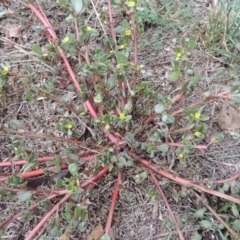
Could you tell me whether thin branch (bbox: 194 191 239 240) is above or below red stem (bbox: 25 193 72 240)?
below

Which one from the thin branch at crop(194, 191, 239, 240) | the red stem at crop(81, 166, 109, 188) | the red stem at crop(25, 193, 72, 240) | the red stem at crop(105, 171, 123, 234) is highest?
the red stem at crop(25, 193, 72, 240)

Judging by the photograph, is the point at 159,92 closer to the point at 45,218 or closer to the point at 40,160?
the point at 40,160

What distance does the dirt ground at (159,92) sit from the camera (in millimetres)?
1689

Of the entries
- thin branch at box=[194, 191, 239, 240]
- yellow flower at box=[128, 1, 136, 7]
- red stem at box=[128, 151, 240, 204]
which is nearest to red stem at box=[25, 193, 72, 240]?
red stem at box=[128, 151, 240, 204]

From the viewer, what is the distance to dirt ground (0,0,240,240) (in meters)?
1.69

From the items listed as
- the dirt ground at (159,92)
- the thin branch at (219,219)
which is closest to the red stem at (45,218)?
the dirt ground at (159,92)

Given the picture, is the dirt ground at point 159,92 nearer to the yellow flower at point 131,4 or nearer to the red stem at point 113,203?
the red stem at point 113,203

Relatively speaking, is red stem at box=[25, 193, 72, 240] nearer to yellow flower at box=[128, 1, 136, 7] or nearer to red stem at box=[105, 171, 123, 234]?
red stem at box=[105, 171, 123, 234]

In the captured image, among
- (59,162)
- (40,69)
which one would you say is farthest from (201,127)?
(40,69)

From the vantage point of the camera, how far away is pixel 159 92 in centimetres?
191

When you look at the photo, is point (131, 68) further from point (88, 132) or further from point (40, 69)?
point (40, 69)

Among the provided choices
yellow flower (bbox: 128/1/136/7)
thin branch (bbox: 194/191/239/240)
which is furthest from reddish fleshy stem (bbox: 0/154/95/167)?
yellow flower (bbox: 128/1/136/7)

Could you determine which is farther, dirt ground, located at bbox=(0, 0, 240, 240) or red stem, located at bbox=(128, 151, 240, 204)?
dirt ground, located at bbox=(0, 0, 240, 240)

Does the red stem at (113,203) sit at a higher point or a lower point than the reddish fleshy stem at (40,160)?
lower
